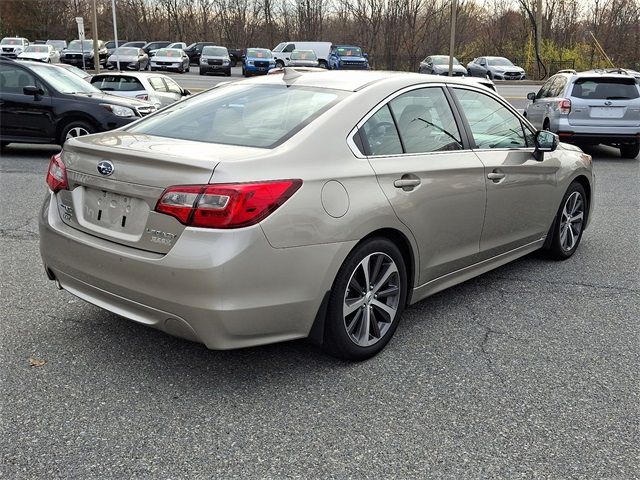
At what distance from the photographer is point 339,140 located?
3438 mm

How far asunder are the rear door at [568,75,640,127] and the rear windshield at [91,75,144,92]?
378 inches

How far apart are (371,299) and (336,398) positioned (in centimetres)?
62

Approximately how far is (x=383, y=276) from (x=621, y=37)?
163ft

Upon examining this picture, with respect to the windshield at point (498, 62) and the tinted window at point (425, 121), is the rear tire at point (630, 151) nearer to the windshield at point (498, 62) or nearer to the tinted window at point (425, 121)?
the tinted window at point (425, 121)

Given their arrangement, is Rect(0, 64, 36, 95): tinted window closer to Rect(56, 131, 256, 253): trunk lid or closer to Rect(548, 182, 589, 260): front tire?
Result: Rect(56, 131, 256, 253): trunk lid

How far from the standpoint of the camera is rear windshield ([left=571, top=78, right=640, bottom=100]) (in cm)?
1213

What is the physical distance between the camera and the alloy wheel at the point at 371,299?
347 centimetres

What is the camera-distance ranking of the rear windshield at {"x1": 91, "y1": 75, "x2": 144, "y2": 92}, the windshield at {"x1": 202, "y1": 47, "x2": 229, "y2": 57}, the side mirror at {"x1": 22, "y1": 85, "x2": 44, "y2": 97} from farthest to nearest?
the windshield at {"x1": 202, "y1": 47, "x2": 229, "y2": 57}
the rear windshield at {"x1": 91, "y1": 75, "x2": 144, "y2": 92}
the side mirror at {"x1": 22, "y1": 85, "x2": 44, "y2": 97}

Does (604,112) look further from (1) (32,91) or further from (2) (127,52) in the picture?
(2) (127,52)

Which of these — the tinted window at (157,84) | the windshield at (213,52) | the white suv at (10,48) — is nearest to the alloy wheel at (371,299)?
the tinted window at (157,84)

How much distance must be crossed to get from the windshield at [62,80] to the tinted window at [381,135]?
30.5 ft

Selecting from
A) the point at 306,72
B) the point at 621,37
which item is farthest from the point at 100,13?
the point at 306,72

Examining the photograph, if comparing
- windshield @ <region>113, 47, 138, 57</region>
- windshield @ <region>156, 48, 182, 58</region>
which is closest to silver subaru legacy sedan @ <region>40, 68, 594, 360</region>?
windshield @ <region>113, 47, 138, 57</region>

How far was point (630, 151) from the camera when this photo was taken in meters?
12.7
